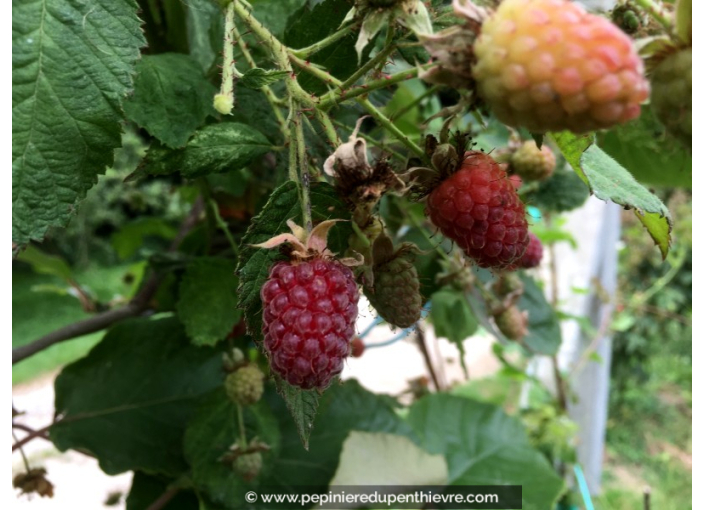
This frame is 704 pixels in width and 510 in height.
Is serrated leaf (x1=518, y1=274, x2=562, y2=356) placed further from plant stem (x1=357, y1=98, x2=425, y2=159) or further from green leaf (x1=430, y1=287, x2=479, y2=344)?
plant stem (x1=357, y1=98, x2=425, y2=159)

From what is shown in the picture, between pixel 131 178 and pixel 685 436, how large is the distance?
11.7 ft

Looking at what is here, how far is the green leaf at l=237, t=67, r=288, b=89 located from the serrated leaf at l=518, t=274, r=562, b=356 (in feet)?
2.76

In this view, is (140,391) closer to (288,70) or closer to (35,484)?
(35,484)

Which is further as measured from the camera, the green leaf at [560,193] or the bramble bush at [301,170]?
the green leaf at [560,193]

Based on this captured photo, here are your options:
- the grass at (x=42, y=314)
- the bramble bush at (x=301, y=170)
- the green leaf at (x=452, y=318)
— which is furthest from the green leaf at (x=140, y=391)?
the green leaf at (x=452, y=318)

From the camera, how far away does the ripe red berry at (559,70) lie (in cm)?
31

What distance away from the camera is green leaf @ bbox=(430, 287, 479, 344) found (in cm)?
105

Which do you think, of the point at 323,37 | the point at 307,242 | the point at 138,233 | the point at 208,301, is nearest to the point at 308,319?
the point at 307,242

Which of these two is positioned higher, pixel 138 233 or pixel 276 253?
pixel 276 253

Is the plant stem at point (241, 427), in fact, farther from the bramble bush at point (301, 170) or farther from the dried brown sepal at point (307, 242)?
the dried brown sepal at point (307, 242)

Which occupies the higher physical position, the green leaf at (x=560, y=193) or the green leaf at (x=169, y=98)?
the green leaf at (x=169, y=98)

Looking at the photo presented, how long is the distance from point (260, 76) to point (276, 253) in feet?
0.40

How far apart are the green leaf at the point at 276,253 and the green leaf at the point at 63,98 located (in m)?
0.12

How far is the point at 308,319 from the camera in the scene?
41 centimetres
